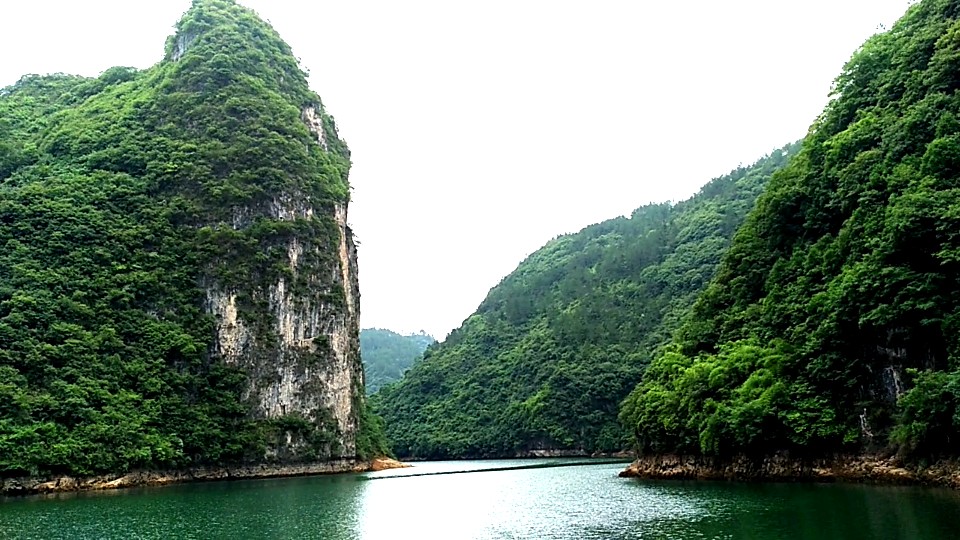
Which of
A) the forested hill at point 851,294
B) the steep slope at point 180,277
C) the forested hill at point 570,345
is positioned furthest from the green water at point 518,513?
the forested hill at point 570,345

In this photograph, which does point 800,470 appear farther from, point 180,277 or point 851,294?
point 180,277

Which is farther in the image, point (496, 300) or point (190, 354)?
point (496, 300)

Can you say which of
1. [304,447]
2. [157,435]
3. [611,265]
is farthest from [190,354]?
[611,265]

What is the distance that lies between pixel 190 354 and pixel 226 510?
36653 mm

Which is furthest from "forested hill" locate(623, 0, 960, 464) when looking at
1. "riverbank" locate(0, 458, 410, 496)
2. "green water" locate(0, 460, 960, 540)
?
"riverbank" locate(0, 458, 410, 496)

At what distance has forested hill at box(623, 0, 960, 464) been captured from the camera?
38.3 meters

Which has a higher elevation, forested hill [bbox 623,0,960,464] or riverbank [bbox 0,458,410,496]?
forested hill [bbox 623,0,960,464]

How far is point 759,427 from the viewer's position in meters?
46.2

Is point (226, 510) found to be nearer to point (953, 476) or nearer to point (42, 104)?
point (953, 476)

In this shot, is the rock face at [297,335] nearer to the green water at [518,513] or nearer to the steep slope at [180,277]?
the steep slope at [180,277]

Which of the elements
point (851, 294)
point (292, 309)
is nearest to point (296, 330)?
point (292, 309)

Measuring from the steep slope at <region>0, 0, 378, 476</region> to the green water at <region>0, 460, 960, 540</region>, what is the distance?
13.7m

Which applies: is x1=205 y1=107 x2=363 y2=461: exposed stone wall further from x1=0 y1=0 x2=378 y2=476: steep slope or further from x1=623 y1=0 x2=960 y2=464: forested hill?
x1=623 y1=0 x2=960 y2=464: forested hill

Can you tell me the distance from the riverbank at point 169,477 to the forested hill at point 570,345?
33323mm
